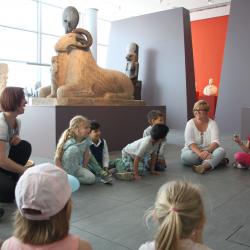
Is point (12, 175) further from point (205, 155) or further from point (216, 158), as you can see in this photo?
point (216, 158)

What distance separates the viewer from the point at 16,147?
290 centimetres

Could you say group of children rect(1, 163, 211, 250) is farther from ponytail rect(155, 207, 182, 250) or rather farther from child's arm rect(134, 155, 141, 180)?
child's arm rect(134, 155, 141, 180)

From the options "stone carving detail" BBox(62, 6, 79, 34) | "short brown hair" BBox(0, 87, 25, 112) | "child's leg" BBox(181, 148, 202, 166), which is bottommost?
"child's leg" BBox(181, 148, 202, 166)

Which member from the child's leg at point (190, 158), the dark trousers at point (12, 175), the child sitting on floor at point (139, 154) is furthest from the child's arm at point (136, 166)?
the dark trousers at point (12, 175)

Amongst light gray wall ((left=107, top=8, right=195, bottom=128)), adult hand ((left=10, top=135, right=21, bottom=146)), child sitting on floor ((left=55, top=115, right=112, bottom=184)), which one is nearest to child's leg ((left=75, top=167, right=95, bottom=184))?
child sitting on floor ((left=55, top=115, right=112, bottom=184))

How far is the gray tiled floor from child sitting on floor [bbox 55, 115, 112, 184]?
7.0 inches

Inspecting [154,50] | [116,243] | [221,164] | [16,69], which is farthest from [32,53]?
[116,243]

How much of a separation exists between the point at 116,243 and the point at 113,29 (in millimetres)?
10730

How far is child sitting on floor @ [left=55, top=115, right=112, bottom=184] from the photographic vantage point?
337cm

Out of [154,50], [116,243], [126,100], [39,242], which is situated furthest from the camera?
[154,50]

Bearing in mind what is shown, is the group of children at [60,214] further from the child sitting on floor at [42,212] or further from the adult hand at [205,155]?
the adult hand at [205,155]

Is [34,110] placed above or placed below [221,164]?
above

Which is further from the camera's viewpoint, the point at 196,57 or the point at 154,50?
the point at 196,57

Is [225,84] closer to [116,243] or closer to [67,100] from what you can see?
[67,100]
